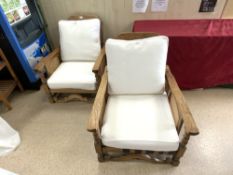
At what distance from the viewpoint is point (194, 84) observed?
6.23 feet

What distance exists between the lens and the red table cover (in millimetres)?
1559

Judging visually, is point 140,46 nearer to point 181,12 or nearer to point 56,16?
point 181,12

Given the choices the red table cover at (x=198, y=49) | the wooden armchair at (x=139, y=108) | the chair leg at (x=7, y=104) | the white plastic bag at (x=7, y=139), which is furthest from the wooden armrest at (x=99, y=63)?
the chair leg at (x=7, y=104)

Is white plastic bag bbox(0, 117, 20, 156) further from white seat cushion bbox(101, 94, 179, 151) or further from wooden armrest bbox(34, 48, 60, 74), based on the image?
white seat cushion bbox(101, 94, 179, 151)

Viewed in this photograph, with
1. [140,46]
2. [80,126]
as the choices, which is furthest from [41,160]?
[140,46]

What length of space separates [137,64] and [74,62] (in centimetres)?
96

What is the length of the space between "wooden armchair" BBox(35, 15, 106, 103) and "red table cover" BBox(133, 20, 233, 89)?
509 millimetres

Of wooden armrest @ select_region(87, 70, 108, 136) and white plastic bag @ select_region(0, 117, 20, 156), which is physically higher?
wooden armrest @ select_region(87, 70, 108, 136)

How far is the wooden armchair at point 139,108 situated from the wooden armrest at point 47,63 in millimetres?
703

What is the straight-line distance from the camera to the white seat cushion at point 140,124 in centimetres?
107

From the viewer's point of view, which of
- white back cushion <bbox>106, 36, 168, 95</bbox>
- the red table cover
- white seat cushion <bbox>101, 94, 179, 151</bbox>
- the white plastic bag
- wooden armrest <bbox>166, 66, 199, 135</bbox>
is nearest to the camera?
wooden armrest <bbox>166, 66, 199, 135</bbox>

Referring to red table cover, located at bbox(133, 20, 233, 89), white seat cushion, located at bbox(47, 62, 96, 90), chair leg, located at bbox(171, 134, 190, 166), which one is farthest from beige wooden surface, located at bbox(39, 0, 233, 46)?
chair leg, located at bbox(171, 134, 190, 166)

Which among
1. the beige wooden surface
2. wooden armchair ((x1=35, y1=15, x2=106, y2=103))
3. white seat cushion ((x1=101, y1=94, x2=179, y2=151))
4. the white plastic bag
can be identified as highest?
the beige wooden surface

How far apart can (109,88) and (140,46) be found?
1.43 ft
